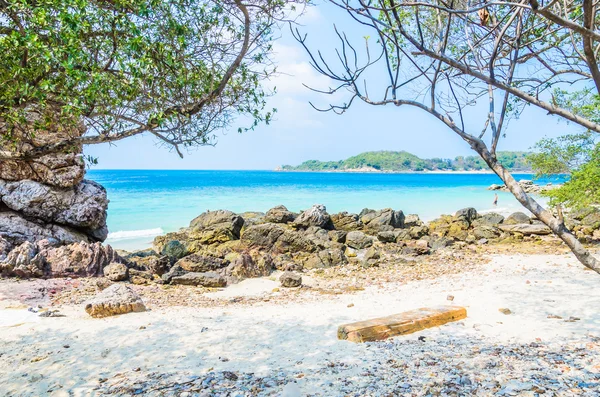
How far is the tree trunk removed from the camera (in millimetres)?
3158

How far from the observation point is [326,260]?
44.2 ft

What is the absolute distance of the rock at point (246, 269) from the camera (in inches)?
451

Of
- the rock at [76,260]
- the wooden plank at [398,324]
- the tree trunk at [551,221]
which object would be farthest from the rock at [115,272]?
the tree trunk at [551,221]

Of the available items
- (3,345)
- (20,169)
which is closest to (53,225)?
(20,169)

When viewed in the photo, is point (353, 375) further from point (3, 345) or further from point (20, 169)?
point (20, 169)

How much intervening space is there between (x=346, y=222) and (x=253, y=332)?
15.1 meters

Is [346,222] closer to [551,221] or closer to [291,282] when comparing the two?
[291,282]

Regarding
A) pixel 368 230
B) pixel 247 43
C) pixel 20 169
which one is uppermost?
pixel 247 43

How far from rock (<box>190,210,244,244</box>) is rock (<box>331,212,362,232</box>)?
5.26m

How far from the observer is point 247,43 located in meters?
5.33

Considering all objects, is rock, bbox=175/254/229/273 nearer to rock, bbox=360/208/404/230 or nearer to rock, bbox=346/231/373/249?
rock, bbox=346/231/373/249

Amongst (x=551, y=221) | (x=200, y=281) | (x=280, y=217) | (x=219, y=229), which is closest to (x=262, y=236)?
(x=219, y=229)

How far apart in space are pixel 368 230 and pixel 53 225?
12907 millimetres

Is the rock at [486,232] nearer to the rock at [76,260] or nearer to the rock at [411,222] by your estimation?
the rock at [411,222]
